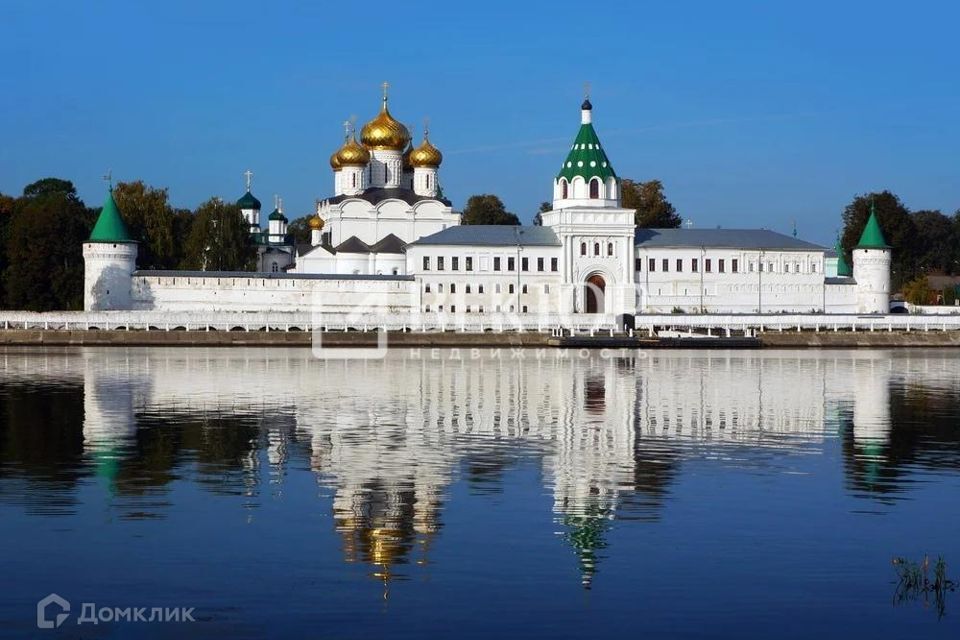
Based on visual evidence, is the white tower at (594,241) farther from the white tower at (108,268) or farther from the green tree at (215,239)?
the white tower at (108,268)

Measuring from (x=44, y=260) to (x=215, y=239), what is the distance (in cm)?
945

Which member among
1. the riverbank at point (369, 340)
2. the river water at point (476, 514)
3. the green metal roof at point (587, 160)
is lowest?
the river water at point (476, 514)

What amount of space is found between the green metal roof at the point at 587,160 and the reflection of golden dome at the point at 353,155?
968 cm

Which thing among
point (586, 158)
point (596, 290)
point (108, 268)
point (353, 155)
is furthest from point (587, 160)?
point (108, 268)

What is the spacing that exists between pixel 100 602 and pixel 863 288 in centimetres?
5352

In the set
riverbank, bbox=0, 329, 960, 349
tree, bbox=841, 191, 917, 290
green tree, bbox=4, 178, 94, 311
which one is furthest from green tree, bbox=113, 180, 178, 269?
tree, bbox=841, 191, 917, 290

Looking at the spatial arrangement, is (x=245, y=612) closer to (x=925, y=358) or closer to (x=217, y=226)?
(x=925, y=358)

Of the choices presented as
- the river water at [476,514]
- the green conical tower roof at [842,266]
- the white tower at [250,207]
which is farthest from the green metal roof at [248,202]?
the river water at [476,514]

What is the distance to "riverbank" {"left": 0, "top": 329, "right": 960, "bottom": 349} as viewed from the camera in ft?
149

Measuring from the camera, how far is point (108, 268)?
51.2m

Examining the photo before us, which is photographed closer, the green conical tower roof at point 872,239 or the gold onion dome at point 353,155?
the green conical tower roof at point 872,239

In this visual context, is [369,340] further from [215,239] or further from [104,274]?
[215,239]

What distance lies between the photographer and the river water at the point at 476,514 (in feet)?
30.6

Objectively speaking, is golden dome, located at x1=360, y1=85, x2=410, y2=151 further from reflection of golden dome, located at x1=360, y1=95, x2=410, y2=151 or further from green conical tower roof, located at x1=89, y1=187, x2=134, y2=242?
green conical tower roof, located at x1=89, y1=187, x2=134, y2=242
